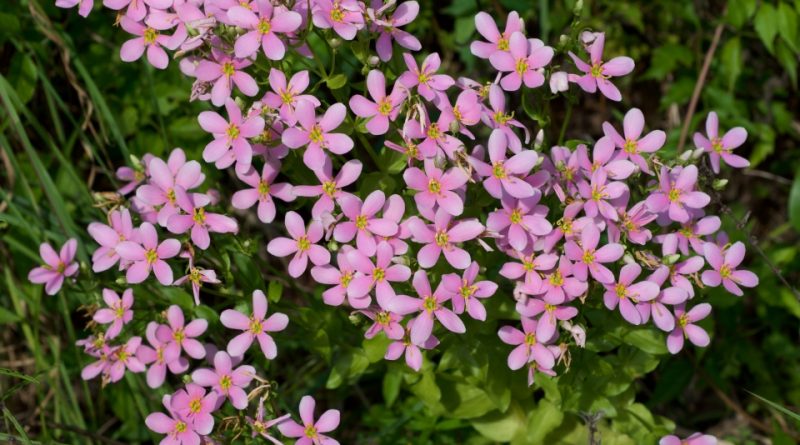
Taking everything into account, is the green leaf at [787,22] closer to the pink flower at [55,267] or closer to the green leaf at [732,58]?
the green leaf at [732,58]

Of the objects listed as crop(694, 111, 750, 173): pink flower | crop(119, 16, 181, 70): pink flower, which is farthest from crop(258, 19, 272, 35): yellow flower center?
crop(694, 111, 750, 173): pink flower

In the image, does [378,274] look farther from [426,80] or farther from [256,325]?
[426,80]

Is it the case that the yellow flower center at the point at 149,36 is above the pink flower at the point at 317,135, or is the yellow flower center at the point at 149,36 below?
above

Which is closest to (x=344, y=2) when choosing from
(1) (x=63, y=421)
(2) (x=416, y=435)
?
(2) (x=416, y=435)

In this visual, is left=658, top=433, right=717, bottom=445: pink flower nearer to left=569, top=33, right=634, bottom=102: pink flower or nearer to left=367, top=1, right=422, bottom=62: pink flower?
left=569, top=33, right=634, bottom=102: pink flower

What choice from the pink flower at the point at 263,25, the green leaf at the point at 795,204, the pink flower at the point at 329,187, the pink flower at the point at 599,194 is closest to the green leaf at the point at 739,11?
the green leaf at the point at 795,204

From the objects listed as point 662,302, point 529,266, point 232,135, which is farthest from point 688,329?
point 232,135
